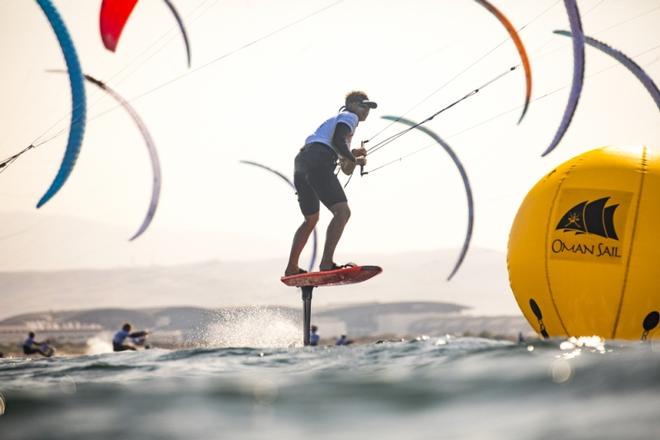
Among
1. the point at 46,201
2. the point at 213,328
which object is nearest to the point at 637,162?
the point at 213,328

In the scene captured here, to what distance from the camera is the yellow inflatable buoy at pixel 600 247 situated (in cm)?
1043

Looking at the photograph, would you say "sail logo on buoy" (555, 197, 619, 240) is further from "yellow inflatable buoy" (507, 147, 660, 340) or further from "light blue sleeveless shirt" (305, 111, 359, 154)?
"light blue sleeveless shirt" (305, 111, 359, 154)

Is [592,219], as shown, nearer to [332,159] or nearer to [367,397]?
[332,159]

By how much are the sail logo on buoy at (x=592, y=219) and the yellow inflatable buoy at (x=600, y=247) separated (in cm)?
1

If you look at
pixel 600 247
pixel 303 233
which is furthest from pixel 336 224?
pixel 600 247

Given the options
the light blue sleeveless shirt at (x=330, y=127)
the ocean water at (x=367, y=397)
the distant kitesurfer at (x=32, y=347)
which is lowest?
the distant kitesurfer at (x=32, y=347)

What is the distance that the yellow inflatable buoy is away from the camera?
10.4 meters

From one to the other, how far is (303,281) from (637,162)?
17.3 feet

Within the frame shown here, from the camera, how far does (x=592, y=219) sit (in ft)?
34.7

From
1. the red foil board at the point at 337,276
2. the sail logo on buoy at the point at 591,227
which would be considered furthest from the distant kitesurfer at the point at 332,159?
the sail logo on buoy at the point at 591,227

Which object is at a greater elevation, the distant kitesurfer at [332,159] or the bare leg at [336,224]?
the distant kitesurfer at [332,159]

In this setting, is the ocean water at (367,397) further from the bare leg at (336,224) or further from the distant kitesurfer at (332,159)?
the distant kitesurfer at (332,159)

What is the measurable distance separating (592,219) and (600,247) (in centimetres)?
35

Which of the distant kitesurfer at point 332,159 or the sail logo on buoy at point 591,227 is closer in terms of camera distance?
the sail logo on buoy at point 591,227
